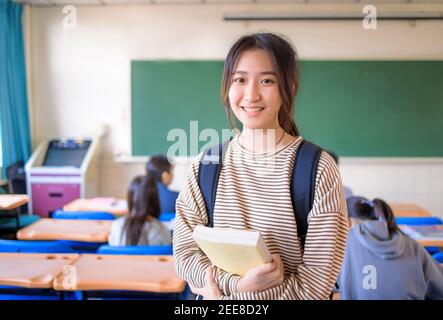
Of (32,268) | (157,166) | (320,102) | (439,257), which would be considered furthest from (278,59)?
(320,102)

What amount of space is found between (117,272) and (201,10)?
1.46 metres

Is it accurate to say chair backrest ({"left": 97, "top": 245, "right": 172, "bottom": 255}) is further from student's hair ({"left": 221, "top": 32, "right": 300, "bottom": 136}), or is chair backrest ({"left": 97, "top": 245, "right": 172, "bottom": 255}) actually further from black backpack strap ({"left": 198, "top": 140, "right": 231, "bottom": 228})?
student's hair ({"left": 221, "top": 32, "right": 300, "bottom": 136})

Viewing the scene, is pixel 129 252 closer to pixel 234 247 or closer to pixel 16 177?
pixel 16 177

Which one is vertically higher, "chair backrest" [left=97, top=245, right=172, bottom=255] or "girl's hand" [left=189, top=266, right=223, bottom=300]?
"girl's hand" [left=189, top=266, right=223, bottom=300]

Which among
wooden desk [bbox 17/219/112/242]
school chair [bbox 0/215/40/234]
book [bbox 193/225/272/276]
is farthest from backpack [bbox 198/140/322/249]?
wooden desk [bbox 17/219/112/242]

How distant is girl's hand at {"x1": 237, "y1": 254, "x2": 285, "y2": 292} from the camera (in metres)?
0.68

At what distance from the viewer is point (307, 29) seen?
2191mm

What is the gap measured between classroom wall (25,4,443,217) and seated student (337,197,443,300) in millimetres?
153

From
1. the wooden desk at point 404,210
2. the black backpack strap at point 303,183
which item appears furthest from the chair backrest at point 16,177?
the wooden desk at point 404,210

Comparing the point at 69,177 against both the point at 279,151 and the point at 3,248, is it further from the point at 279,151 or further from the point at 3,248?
the point at 279,151

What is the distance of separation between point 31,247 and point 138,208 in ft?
1.72

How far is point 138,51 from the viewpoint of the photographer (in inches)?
90.4

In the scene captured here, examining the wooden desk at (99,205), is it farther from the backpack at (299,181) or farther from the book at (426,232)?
the book at (426,232)
